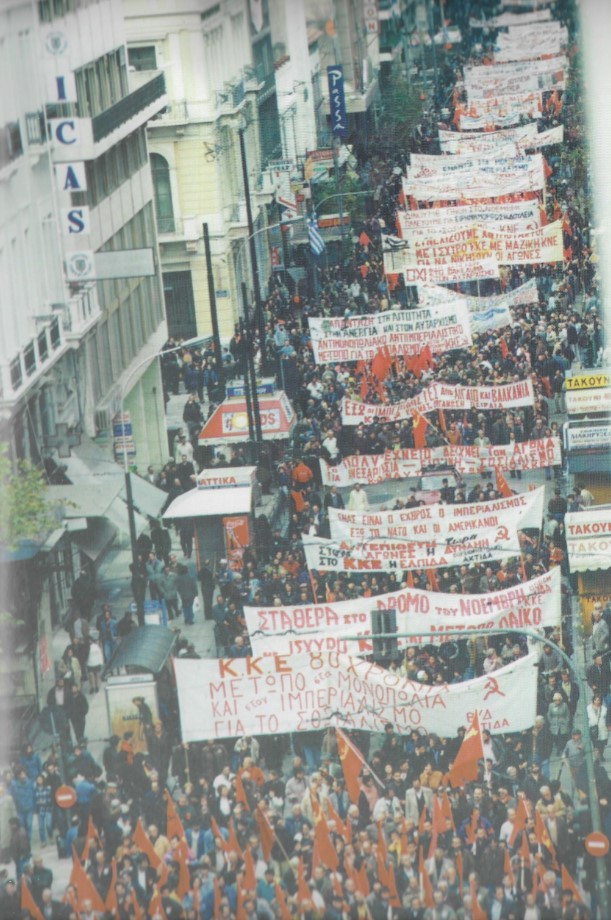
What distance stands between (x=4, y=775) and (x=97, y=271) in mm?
2278

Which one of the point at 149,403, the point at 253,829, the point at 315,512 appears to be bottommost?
the point at 253,829

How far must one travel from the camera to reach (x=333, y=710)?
8055mm

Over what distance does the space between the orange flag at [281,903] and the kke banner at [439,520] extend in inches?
68.1

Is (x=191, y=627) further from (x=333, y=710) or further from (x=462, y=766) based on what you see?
(x=462, y=766)

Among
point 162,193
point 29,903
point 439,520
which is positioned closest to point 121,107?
point 162,193

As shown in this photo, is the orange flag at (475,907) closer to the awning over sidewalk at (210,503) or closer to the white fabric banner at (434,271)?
the awning over sidewalk at (210,503)

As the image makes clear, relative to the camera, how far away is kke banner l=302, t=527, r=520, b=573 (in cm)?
850

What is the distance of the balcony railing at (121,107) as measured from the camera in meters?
8.13

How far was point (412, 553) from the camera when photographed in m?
8.52

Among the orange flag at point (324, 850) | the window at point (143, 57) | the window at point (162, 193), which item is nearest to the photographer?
the orange flag at point (324, 850)

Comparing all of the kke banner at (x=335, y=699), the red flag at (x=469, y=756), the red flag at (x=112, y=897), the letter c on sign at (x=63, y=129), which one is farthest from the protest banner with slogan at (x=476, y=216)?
the red flag at (x=112, y=897)

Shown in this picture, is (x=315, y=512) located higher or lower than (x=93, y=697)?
higher

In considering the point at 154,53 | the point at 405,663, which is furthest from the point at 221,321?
the point at 405,663

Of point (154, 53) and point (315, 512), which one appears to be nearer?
point (154, 53)
